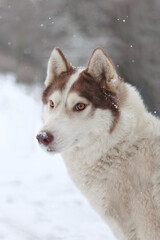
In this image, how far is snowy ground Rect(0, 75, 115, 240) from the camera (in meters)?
3.94

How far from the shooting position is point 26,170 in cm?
631

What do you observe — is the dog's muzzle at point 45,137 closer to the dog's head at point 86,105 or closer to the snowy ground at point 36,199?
the dog's head at point 86,105

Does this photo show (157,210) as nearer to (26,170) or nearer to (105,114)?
(105,114)

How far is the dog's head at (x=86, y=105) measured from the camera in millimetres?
2533

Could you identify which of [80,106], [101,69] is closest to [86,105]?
[80,106]

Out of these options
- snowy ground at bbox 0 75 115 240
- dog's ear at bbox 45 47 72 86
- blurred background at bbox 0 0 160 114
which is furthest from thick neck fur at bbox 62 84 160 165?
blurred background at bbox 0 0 160 114

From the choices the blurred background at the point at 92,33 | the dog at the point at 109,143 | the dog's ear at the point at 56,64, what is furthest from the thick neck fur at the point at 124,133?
the blurred background at the point at 92,33

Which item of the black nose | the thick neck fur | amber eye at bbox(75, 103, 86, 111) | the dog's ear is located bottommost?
the black nose

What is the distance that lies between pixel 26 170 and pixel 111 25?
374 cm

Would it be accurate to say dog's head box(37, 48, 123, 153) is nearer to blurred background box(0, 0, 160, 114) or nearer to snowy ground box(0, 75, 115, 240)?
snowy ground box(0, 75, 115, 240)

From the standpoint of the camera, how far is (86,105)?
2611 millimetres

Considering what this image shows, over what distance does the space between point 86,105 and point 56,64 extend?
0.55 meters

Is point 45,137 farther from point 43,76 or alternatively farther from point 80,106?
point 43,76

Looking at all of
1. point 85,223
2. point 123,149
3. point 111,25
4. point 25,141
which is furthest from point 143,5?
point 123,149
